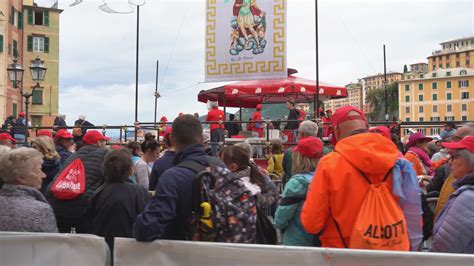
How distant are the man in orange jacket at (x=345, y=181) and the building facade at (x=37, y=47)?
51317mm

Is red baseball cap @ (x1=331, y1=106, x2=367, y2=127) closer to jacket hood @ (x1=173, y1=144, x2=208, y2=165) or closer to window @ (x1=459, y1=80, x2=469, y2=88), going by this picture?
jacket hood @ (x1=173, y1=144, x2=208, y2=165)

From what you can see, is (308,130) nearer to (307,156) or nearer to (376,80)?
(307,156)

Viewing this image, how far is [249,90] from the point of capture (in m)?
14.6

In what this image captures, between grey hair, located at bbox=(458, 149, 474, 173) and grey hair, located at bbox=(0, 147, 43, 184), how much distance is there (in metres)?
3.08

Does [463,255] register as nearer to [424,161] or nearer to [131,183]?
[131,183]

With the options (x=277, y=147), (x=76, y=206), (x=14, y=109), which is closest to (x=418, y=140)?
(x=277, y=147)

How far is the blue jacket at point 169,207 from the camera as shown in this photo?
274cm

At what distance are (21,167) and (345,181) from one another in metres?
2.35

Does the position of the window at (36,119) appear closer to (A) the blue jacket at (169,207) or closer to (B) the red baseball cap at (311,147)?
(B) the red baseball cap at (311,147)

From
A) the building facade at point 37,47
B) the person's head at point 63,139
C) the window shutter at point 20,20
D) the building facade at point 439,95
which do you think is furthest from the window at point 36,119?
the building facade at point 439,95

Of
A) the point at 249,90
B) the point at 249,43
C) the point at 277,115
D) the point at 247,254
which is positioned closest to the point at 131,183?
the point at 247,254

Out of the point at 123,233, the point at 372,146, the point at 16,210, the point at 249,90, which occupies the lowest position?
the point at 123,233

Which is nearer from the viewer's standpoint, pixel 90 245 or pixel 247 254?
pixel 247 254

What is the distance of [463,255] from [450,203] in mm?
464
